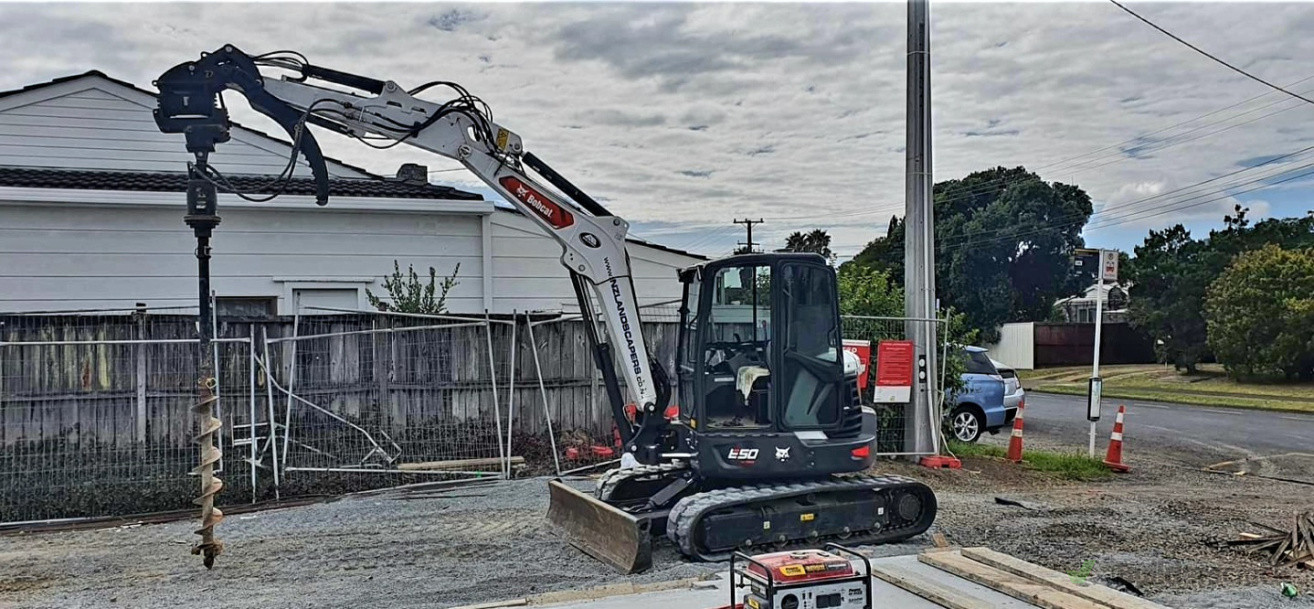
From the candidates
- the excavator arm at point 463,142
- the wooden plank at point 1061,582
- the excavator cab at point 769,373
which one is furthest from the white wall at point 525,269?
the wooden plank at point 1061,582

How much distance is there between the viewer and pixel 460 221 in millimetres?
14688

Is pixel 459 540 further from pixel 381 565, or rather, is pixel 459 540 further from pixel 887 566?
pixel 887 566

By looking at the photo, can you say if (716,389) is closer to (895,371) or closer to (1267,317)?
(895,371)

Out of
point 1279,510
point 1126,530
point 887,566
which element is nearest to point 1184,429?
point 1279,510

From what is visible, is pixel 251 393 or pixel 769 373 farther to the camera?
pixel 251 393

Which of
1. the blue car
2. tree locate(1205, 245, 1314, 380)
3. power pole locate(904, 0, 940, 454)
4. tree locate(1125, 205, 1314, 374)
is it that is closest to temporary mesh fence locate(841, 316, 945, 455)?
power pole locate(904, 0, 940, 454)

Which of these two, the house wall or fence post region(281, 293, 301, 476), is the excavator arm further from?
the house wall

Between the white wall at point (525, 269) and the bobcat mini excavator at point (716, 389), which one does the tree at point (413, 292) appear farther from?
the bobcat mini excavator at point (716, 389)

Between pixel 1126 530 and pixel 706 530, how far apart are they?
3.83 m

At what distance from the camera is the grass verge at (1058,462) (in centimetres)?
1171

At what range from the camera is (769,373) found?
7902 mm

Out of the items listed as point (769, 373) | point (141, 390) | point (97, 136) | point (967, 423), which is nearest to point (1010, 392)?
point (967, 423)

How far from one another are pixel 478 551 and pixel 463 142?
3355 millimetres

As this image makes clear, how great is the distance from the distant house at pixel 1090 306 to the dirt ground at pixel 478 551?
128 feet
